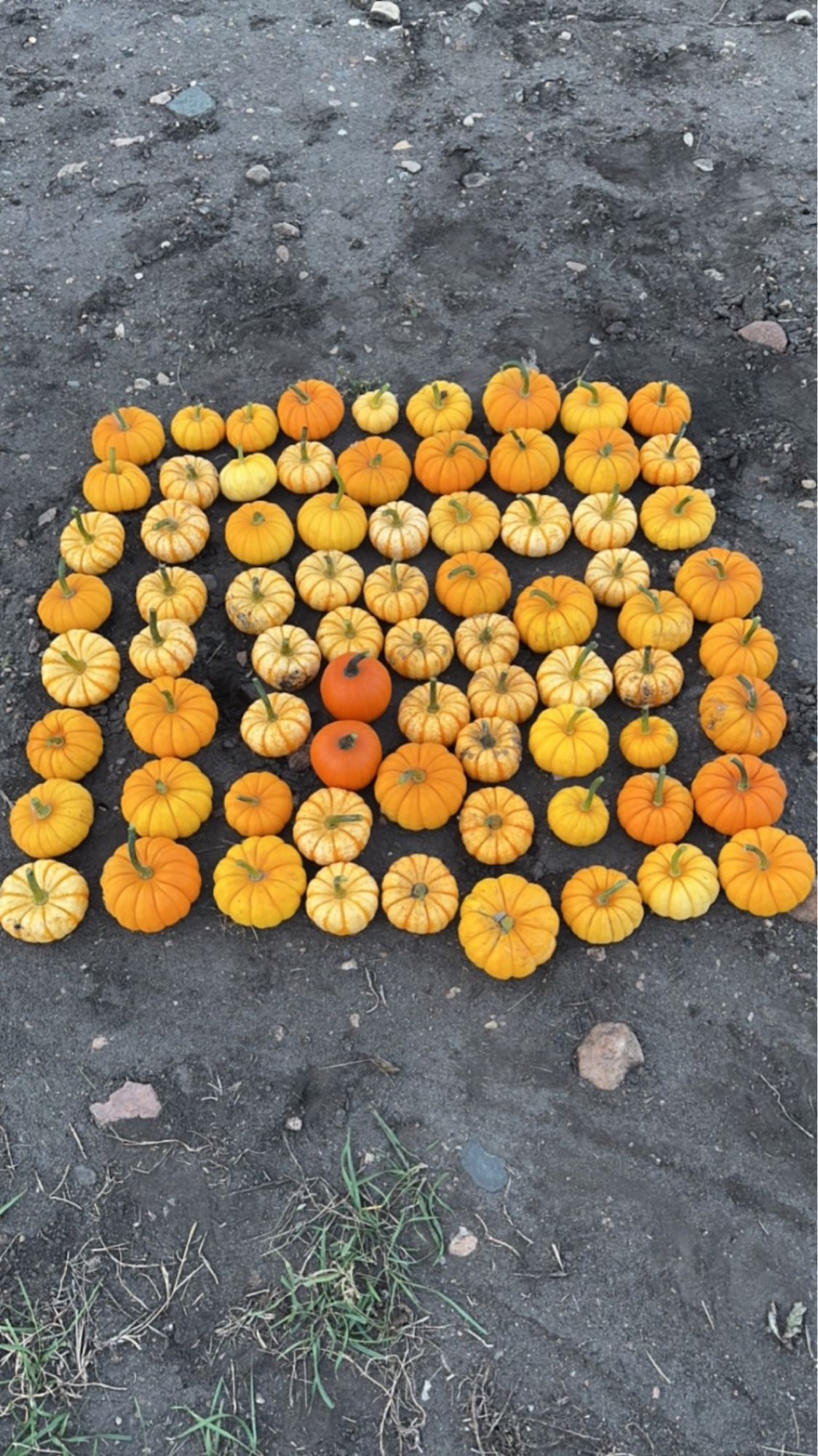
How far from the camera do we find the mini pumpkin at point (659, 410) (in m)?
6.04

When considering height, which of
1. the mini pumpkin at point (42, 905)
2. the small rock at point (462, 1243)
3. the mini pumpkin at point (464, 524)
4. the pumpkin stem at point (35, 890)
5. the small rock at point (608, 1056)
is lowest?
the small rock at point (462, 1243)

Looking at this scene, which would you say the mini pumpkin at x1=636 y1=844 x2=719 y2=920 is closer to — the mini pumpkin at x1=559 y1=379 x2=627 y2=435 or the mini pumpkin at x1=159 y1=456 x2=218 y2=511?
the mini pumpkin at x1=559 y1=379 x2=627 y2=435

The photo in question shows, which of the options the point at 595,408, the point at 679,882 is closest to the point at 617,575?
the point at 595,408

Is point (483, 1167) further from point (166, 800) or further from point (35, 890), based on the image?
point (35, 890)

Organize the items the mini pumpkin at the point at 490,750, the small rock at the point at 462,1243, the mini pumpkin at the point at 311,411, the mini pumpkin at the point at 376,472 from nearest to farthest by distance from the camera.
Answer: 1. the small rock at the point at 462,1243
2. the mini pumpkin at the point at 490,750
3. the mini pumpkin at the point at 376,472
4. the mini pumpkin at the point at 311,411

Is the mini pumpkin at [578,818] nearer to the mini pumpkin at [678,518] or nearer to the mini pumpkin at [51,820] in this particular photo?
the mini pumpkin at [678,518]

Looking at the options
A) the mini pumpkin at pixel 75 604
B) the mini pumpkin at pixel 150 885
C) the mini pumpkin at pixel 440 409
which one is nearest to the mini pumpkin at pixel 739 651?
the mini pumpkin at pixel 440 409

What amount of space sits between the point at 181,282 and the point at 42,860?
4292 millimetres

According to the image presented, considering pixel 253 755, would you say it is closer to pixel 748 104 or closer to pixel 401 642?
pixel 401 642

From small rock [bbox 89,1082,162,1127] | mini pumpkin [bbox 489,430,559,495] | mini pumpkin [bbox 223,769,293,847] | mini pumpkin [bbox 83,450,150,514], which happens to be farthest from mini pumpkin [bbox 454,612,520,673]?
small rock [bbox 89,1082,162,1127]

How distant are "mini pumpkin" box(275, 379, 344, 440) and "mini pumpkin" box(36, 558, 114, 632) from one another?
1.51 m

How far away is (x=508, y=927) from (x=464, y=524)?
2.24m

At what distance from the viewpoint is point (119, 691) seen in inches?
210

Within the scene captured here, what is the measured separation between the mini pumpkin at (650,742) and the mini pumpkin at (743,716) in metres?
0.20
